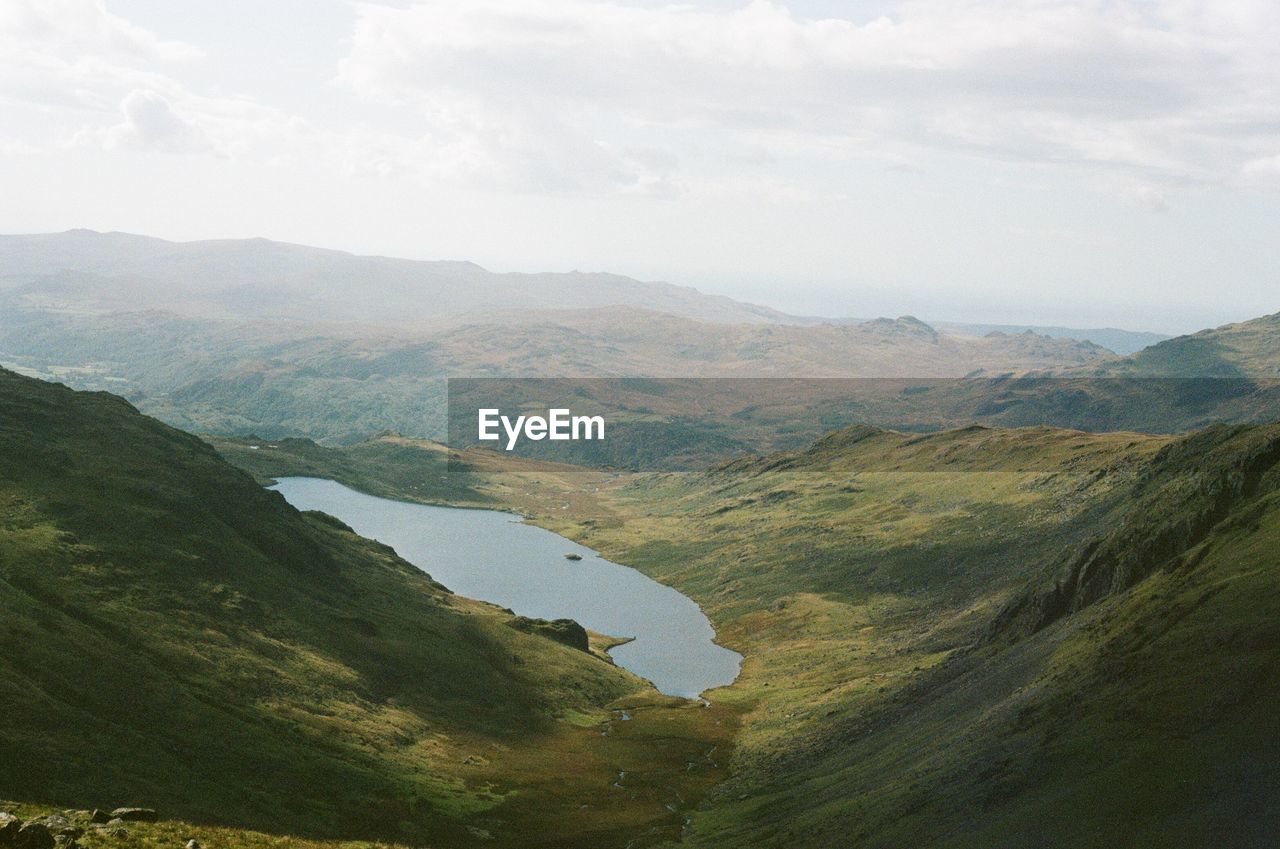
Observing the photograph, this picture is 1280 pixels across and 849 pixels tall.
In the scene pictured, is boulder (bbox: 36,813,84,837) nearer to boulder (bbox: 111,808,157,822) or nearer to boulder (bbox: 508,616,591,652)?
boulder (bbox: 111,808,157,822)

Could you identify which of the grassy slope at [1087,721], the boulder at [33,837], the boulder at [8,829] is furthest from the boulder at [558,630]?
the boulder at [8,829]

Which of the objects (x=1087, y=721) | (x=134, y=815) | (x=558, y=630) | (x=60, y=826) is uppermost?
(x=60, y=826)

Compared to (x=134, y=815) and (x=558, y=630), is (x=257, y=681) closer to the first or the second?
(x=134, y=815)

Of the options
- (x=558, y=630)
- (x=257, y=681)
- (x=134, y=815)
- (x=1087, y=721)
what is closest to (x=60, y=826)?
(x=134, y=815)

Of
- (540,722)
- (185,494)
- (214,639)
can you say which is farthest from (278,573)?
(540,722)

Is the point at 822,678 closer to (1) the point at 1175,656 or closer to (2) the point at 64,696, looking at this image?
(1) the point at 1175,656

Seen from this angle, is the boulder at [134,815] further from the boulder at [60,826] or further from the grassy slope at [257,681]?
the grassy slope at [257,681]
